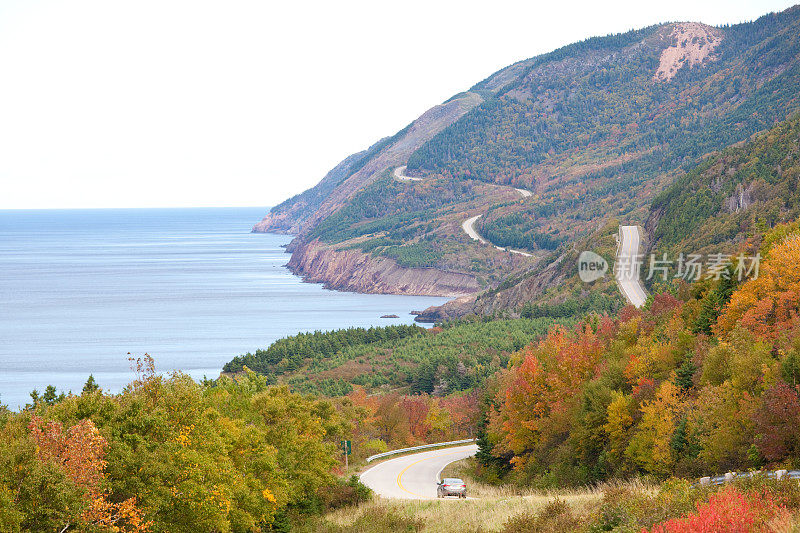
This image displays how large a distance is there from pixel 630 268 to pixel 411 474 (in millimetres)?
96828

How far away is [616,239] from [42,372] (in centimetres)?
10603

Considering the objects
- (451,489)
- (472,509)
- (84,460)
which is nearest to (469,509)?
(472,509)

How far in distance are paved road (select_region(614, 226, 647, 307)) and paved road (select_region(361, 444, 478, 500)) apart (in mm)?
60054

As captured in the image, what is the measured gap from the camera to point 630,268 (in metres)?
137

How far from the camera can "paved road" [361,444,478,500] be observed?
4303 cm

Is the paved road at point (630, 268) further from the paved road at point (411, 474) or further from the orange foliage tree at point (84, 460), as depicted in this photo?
the orange foliage tree at point (84, 460)

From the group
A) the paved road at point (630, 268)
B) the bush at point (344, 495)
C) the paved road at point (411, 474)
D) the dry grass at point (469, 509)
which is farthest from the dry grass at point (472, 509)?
the paved road at point (630, 268)

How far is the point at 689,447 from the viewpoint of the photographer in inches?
1387

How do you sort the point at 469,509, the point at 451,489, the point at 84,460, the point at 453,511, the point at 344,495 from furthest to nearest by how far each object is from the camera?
the point at 344,495 → the point at 451,489 → the point at 453,511 → the point at 469,509 → the point at 84,460

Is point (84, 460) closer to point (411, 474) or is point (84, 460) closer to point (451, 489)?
point (451, 489)

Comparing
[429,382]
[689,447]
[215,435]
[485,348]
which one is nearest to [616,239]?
[485,348]

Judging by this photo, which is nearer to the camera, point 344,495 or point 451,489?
point 451,489

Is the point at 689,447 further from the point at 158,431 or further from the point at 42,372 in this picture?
the point at 42,372

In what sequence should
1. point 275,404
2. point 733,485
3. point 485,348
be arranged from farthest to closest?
1. point 485,348
2. point 275,404
3. point 733,485
